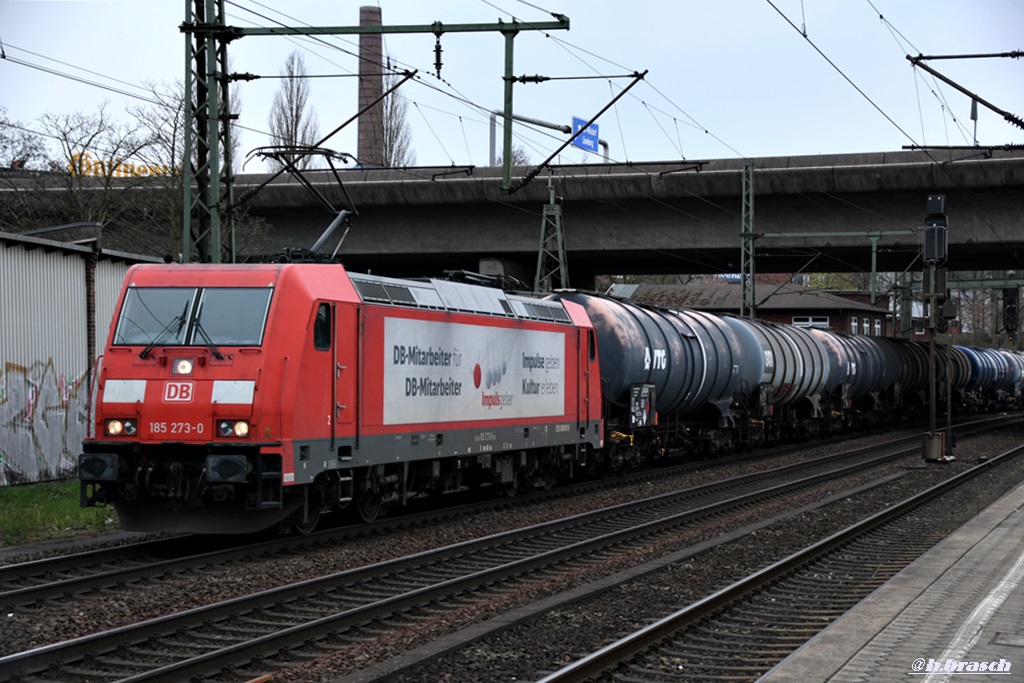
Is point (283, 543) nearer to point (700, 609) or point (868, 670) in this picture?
point (700, 609)

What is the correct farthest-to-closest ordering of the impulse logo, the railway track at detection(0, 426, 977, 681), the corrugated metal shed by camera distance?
1. the corrugated metal shed
2. the impulse logo
3. the railway track at detection(0, 426, 977, 681)

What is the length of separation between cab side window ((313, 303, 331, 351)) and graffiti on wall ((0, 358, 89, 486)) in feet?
24.1

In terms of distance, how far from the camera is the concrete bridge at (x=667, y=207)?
36812mm

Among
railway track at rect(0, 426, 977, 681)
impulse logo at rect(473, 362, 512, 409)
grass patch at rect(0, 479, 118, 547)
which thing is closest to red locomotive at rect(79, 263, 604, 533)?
impulse logo at rect(473, 362, 512, 409)

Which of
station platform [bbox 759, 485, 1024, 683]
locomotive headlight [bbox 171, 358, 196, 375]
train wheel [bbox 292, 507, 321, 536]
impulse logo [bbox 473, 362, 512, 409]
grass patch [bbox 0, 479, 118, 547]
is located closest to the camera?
station platform [bbox 759, 485, 1024, 683]

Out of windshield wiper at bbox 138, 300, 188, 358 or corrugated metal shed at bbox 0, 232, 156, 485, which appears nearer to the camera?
windshield wiper at bbox 138, 300, 188, 358

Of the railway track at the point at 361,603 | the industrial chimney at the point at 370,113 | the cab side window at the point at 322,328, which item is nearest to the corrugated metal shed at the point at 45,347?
the cab side window at the point at 322,328

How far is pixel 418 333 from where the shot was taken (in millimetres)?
15688

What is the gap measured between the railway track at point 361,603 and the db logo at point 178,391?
2892 millimetres

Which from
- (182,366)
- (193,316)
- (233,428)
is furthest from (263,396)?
(193,316)

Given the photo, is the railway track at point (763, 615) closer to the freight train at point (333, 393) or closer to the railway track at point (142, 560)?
the freight train at point (333, 393)

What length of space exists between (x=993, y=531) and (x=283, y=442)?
8.68 metres

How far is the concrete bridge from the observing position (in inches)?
1449

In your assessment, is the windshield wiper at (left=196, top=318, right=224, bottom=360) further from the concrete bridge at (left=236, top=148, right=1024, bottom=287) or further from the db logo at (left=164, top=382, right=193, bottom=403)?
the concrete bridge at (left=236, top=148, right=1024, bottom=287)
